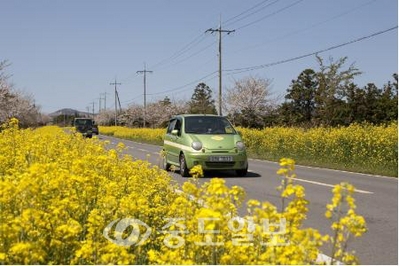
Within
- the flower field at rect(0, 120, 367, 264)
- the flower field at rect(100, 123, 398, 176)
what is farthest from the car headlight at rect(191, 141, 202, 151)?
the flower field at rect(0, 120, 367, 264)

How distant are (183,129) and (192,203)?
892 centimetres

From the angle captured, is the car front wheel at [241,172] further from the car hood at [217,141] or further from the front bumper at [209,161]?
the car hood at [217,141]

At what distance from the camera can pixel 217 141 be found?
40.7 feet

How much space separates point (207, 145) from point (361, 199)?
14.7 ft

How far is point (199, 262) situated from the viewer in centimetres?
351

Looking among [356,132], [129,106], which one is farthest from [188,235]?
[129,106]

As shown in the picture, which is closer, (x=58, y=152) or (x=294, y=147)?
(x=58, y=152)

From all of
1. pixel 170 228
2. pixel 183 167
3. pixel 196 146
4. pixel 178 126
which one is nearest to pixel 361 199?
pixel 196 146

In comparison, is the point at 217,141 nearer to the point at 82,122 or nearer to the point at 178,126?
the point at 178,126

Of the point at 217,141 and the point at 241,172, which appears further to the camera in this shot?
the point at 241,172

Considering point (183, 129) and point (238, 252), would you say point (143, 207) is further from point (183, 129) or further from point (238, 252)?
point (183, 129)

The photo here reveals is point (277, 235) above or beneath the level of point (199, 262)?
above

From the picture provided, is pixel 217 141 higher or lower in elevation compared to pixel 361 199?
higher

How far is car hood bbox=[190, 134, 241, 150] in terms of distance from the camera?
12281 millimetres
